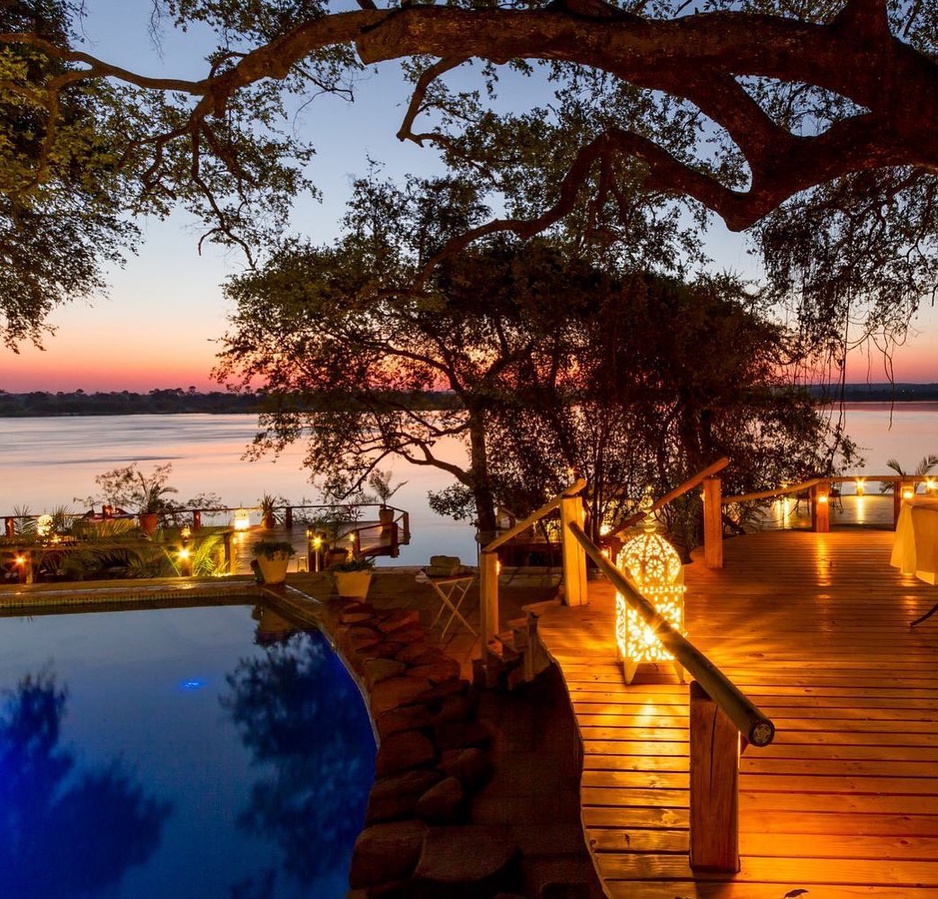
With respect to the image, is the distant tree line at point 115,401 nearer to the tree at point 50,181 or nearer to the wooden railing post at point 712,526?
the tree at point 50,181

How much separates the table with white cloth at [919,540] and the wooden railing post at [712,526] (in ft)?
5.66

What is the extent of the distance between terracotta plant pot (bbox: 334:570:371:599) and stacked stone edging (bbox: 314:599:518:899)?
1.96 metres

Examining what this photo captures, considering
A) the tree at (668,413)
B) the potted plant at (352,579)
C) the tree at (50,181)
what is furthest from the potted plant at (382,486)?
the tree at (50,181)

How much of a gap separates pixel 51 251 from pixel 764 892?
32.2 feet

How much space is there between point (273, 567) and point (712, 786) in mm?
8611

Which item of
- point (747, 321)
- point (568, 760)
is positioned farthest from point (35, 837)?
point (747, 321)

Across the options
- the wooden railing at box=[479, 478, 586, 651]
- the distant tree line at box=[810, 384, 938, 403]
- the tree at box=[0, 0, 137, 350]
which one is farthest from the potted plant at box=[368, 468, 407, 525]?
the distant tree line at box=[810, 384, 938, 403]

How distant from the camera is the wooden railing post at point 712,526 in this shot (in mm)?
6289

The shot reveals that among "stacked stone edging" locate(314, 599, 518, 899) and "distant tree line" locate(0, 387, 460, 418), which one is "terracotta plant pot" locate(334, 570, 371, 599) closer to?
"stacked stone edging" locate(314, 599, 518, 899)

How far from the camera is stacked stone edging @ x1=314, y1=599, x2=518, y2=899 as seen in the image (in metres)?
3.24

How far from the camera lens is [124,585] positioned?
10.1 meters

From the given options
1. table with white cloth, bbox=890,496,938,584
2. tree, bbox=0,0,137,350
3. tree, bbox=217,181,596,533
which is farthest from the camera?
tree, bbox=217,181,596,533

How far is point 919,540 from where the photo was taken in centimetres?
437

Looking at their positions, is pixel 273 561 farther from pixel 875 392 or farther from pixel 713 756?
pixel 713 756
